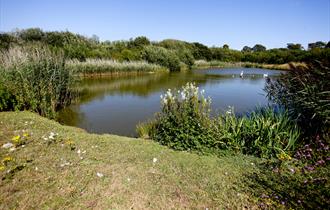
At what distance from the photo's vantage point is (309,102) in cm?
404

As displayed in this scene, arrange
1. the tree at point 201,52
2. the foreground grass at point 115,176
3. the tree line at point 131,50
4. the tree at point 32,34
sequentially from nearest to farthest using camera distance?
the foreground grass at point 115,176 < the tree line at point 131,50 < the tree at point 32,34 < the tree at point 201,52

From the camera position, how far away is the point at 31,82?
6332mm

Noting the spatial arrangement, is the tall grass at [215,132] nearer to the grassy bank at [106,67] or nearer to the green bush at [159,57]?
the grassy bank at [106,67]

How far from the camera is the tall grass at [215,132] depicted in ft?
12.4

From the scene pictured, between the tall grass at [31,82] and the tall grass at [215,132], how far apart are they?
4048 mm

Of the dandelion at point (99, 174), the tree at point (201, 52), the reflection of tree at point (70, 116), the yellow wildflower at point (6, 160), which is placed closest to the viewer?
the dandelion at point (99, 174)

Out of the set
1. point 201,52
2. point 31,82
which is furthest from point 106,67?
point 201,52

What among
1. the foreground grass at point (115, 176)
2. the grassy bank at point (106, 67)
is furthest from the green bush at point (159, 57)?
the foreground grass at point (115, 176)

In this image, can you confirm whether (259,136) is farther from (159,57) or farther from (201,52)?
(201,52)

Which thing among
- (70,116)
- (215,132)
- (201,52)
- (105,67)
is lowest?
(70,116)

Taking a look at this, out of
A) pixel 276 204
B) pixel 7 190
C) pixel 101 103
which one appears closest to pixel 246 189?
pixel 276 204

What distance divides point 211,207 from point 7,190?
93.3 inches

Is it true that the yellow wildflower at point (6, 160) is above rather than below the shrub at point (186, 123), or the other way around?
below

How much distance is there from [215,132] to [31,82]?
5.54 m
